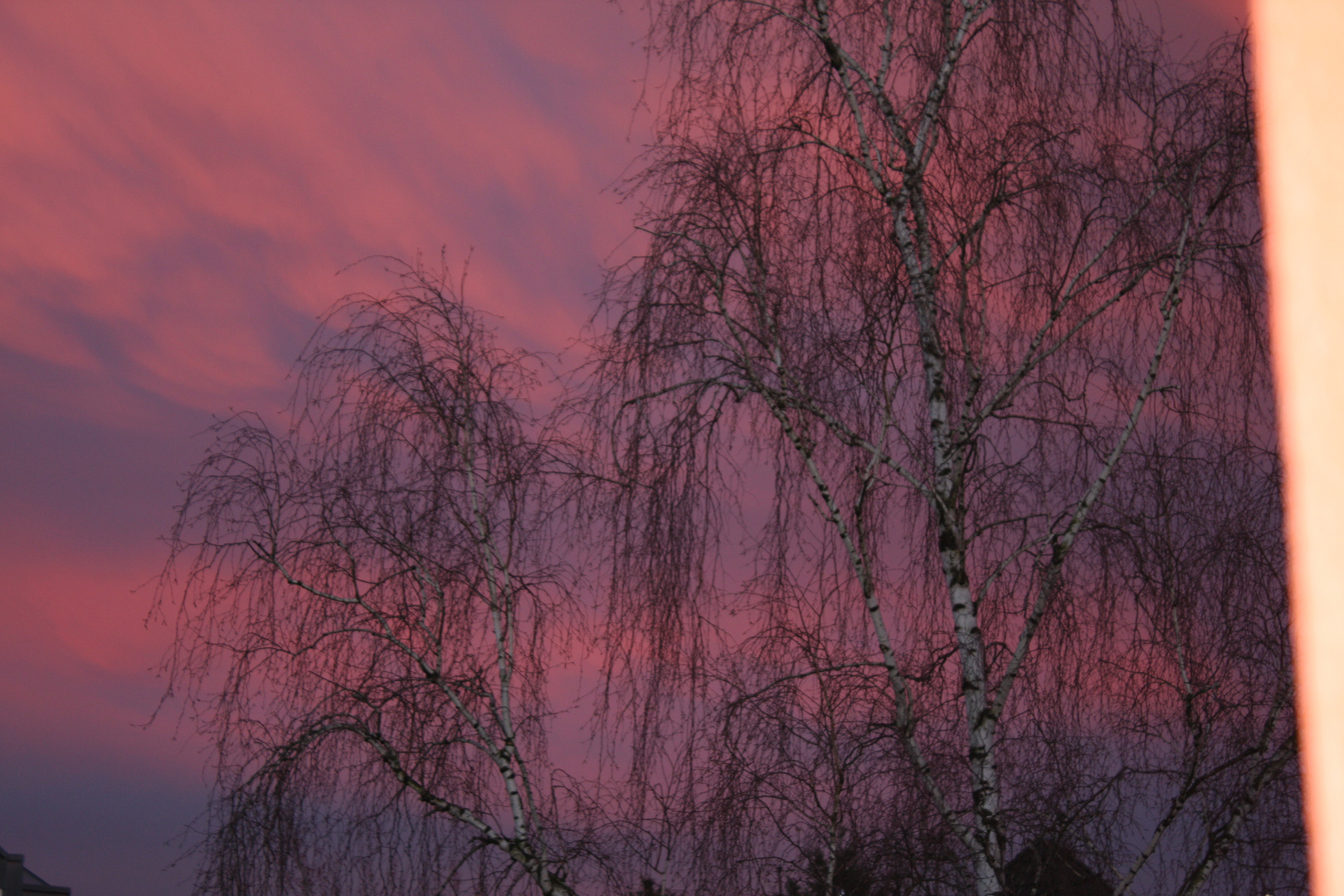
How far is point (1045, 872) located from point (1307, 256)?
3508 mm

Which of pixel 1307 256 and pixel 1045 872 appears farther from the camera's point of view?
pixel 1307 256

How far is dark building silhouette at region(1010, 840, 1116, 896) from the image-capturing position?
5.36 meters

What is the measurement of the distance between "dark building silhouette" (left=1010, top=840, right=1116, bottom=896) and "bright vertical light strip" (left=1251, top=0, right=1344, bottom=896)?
3.73 feet

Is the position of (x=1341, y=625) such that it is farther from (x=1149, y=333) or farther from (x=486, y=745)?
(x=486, y=745)

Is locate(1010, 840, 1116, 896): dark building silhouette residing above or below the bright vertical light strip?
below

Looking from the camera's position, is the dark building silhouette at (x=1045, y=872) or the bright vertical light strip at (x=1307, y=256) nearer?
the dark building silhouette at (x=1045, y=872)

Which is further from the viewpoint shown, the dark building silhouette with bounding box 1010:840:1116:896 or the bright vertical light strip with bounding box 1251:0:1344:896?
the bright vertical light strip with bounding box 1251:0:1344:896

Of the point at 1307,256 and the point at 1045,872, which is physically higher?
the point at 1307,256

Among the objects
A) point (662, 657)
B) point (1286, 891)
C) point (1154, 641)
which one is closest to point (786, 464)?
point (662, 657)

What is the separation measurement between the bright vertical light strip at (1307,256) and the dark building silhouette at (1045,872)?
114cm

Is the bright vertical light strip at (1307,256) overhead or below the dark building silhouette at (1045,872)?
overhead

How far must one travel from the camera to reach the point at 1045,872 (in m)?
5.37

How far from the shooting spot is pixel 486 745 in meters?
5.80

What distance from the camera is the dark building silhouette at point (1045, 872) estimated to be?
5.36 metres
